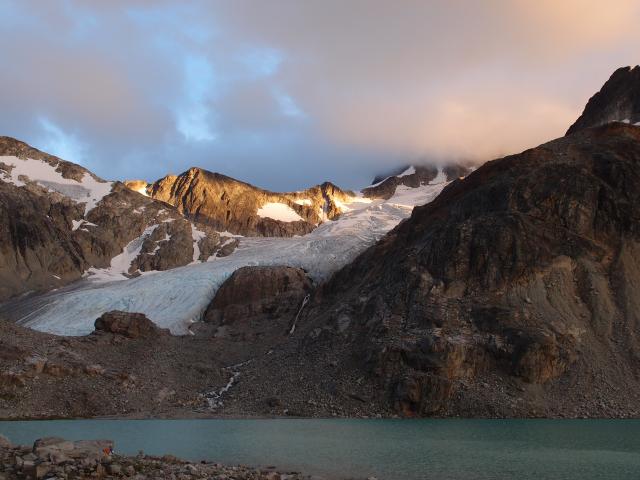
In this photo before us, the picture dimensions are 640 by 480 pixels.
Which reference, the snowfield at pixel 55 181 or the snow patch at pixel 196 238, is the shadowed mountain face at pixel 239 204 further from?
the snowfield at pixel 55 181

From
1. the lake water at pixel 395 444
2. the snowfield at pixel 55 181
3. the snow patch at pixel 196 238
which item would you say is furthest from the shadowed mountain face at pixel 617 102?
the snowfield at pixel 55 181

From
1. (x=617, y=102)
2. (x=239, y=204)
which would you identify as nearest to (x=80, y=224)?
(x=239, y=204)

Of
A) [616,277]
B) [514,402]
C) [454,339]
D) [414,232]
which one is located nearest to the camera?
[514,402]

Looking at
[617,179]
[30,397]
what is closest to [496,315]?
[617,179]

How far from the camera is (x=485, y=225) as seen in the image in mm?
59844

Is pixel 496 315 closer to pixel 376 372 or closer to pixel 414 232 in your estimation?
pixel 376 372

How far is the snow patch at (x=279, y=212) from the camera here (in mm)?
173625

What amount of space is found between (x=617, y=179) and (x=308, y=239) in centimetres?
5883

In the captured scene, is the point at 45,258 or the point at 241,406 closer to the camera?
the point at 241,406

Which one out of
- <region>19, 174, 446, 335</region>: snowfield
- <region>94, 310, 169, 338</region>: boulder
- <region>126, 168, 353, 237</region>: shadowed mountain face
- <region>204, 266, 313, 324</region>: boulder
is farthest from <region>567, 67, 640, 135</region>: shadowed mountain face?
<region>126, 168, 353, 237</region>: shadowed mountain face

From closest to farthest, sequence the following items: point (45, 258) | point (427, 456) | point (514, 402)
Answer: point (427, 456) < point (514, 402) < point (45, 258)

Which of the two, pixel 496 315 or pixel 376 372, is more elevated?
pixel 496 315

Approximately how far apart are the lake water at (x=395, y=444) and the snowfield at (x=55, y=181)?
112m

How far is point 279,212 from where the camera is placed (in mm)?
176875
